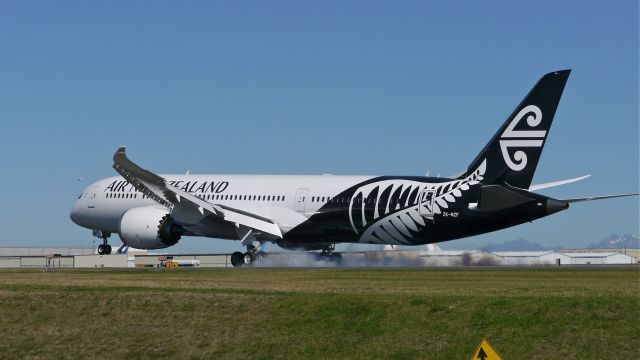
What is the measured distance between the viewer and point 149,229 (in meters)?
61.2

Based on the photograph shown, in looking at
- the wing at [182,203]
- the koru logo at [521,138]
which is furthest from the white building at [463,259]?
the koru logo at [521,138]

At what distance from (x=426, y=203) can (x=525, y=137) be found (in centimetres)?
632

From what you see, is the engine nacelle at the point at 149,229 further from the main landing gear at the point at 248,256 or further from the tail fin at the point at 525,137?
the tail fin at the point at 525,137

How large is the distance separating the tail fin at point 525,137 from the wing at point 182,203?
1374 centimetres

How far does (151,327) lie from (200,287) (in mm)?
6668

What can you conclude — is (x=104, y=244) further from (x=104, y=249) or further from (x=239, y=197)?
(x=239, y=197)

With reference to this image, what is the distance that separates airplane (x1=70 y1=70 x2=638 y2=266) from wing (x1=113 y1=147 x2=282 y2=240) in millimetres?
64

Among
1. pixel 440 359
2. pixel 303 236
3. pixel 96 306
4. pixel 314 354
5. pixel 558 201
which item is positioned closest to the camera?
pixel 440 359

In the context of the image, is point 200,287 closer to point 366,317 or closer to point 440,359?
point 366,317

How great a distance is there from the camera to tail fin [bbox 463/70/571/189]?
5269 cm

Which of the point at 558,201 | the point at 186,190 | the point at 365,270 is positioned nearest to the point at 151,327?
the point at 365,270

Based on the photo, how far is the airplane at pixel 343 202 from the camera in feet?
175

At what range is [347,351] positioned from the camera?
96.6 feet

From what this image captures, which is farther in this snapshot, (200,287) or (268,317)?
(200,287)
